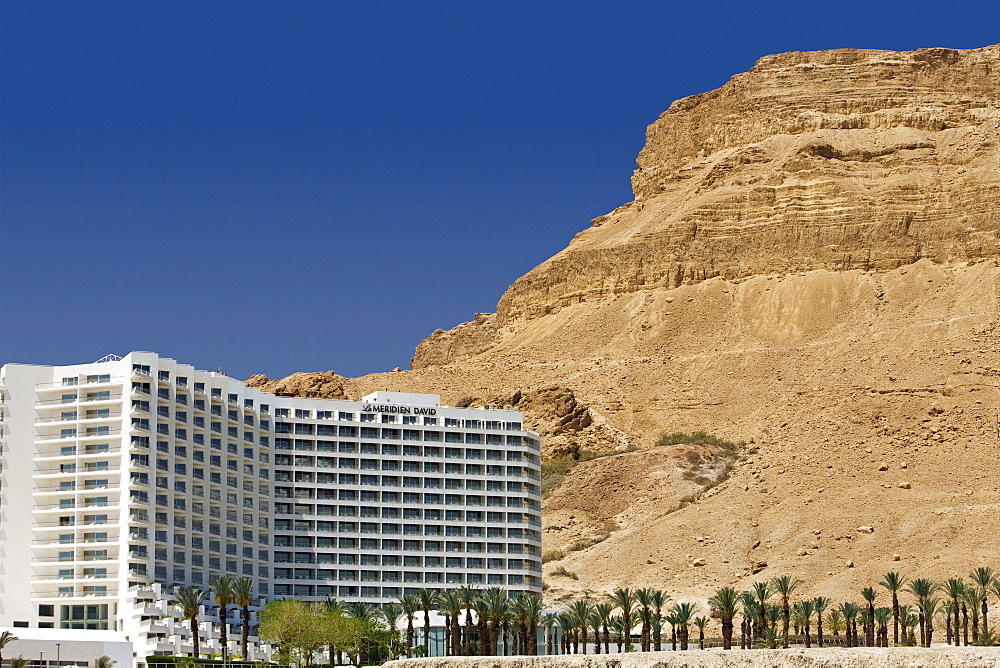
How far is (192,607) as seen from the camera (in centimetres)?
10594

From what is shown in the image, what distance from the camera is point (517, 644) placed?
110 m

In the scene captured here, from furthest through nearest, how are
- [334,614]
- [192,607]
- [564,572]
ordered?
[564,572] < [334,614] < [192,607]

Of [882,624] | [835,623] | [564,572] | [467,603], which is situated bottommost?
[882,624]

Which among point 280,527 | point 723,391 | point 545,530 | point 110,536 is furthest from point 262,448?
point 723,391

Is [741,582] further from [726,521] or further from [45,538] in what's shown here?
[45,538]

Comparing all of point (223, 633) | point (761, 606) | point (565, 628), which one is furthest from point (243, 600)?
point (761, 606)

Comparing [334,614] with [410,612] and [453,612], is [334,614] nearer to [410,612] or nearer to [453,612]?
[410,612]

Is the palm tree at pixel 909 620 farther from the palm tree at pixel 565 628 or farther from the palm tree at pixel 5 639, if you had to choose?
the palm tree at pixel 5 639

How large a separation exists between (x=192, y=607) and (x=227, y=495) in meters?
20.3

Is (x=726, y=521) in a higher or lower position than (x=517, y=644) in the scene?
higher

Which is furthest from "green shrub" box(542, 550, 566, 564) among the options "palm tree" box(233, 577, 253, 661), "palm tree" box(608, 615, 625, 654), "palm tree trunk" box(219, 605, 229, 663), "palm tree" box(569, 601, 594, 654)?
"palm tree trunk" box(219, 605, 229, 663)

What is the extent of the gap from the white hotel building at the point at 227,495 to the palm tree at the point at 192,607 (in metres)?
1.51

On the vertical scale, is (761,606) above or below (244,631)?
above

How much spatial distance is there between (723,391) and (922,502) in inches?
1880
